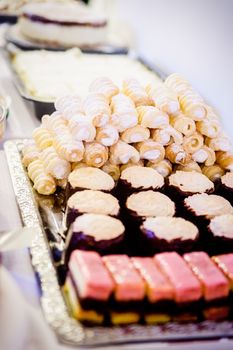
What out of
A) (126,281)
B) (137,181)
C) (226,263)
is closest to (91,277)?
(126,281)

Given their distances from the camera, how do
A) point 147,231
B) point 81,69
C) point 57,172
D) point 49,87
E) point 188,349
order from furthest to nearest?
1. point 81,69
2. point 49,87
3. point 57,172
4. point 147,231
5. point 188,349

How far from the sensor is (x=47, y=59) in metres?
2.24

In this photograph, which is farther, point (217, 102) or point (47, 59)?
point (47, 59)

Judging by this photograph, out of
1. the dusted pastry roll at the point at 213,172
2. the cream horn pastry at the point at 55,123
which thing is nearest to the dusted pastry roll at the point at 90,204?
the cream horn pastry at the point at 55,123

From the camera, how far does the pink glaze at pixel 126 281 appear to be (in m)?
0.89

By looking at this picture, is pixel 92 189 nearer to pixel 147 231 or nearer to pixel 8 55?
pixel 147 231

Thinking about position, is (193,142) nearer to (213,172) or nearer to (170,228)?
(213,172)

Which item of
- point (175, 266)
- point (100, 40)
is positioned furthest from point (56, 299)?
point (100, 40)

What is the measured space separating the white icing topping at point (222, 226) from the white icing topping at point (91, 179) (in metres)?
0.27

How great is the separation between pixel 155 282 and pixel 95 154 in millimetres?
450

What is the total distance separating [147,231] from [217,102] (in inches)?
41.6

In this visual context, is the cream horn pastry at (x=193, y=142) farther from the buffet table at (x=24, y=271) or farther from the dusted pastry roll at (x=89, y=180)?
the buffet table at (x=24, y=271)

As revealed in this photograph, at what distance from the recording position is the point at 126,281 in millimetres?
887

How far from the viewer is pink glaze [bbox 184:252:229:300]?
927 mm
